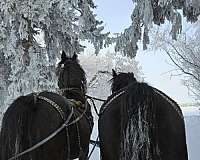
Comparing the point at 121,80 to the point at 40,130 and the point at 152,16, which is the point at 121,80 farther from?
Result: the point at 152,16

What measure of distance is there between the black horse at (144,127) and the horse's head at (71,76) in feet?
7.00

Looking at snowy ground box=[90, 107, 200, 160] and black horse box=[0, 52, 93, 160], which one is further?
snowy ground box=[90, 107, 200, 160]

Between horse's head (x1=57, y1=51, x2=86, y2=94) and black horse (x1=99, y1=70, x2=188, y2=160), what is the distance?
2135 millimetres

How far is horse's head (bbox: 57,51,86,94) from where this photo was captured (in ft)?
22.6

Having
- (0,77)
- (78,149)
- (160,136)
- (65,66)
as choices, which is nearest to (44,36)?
(0,77)

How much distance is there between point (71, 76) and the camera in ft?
22.6

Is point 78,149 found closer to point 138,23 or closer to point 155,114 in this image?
point 155,114

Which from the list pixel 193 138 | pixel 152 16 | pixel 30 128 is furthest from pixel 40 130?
pixel 193 138

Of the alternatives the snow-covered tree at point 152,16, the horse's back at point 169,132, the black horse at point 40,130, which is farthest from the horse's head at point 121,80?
the snow-covered tree at point 152,16

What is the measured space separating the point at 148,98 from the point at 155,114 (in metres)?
0.20

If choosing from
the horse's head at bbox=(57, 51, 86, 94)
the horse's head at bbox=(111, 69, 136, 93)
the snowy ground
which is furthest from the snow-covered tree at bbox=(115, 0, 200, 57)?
the snowy ground

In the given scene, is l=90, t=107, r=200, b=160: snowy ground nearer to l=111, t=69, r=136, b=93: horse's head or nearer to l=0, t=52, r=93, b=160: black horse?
l=111, t=69, r=136, b=93: horse's head

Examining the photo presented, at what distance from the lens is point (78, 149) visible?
6000mm

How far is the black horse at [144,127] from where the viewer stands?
176 inches
